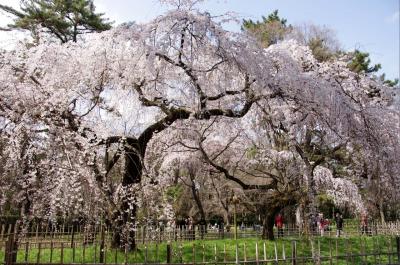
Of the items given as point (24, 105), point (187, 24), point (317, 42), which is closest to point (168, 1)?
point (187, 24)

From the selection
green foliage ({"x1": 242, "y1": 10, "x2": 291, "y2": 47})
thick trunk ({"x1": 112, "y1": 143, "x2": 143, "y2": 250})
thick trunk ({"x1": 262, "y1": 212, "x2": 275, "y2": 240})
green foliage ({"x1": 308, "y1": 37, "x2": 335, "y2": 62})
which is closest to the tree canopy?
thick trunk ({"x1": 112, "y1": 143, "x2": 143, "y2": 250})

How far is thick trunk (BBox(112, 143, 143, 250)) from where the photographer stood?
8.79m

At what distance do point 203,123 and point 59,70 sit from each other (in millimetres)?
4143

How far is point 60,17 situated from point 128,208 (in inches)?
517

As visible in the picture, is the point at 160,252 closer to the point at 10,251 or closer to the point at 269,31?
the point at 10,251

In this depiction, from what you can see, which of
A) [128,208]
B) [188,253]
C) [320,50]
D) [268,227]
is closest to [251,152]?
[268,227]

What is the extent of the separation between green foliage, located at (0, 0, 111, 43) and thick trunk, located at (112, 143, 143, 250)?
11.2 meters

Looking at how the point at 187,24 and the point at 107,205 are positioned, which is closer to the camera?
the point at 187,24

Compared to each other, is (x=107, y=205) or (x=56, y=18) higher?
(x=56, y=18)

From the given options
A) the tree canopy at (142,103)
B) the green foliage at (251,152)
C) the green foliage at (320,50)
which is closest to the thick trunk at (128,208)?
the tree canopy at (142,103)

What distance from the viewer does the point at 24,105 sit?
8.77 meters

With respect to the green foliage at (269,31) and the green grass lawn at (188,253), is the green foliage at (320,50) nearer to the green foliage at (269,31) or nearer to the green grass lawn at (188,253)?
the green foliage at (269,31)

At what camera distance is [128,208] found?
957 centimetres

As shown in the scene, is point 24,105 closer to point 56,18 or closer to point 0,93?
point 0,93
